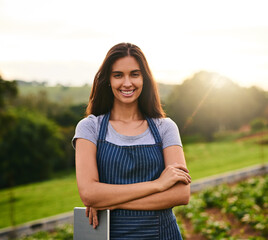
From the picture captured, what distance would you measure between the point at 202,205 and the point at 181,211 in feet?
1.56

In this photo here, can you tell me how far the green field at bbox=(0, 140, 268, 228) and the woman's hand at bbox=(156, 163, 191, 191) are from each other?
1132 centimetres

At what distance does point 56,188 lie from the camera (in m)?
19.1

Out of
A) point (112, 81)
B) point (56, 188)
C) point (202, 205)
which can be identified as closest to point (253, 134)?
point (56, 188)

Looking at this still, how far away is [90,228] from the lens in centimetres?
187

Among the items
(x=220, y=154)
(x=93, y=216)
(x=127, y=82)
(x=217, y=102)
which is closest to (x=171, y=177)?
(x=93, y=216)

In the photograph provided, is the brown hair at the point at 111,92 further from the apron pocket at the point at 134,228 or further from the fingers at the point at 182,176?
the apron pocket at the point at 134,228

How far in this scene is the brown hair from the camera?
2031mm

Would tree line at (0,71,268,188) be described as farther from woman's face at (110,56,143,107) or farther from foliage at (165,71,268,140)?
woman's face at (110,56,143,107)

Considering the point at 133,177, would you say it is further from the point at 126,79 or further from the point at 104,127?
the point at 126,79

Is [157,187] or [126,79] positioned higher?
[126,79]

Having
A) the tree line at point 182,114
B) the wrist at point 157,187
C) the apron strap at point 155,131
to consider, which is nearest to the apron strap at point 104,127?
the apron strap at point 155,131

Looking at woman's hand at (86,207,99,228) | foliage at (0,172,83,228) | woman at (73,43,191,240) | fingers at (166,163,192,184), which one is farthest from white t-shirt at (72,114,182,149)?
foliage at (0,172,83,228)

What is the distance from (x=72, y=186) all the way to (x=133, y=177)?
17698 millimetres

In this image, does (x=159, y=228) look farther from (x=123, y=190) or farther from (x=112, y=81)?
(x=112, y=81)
